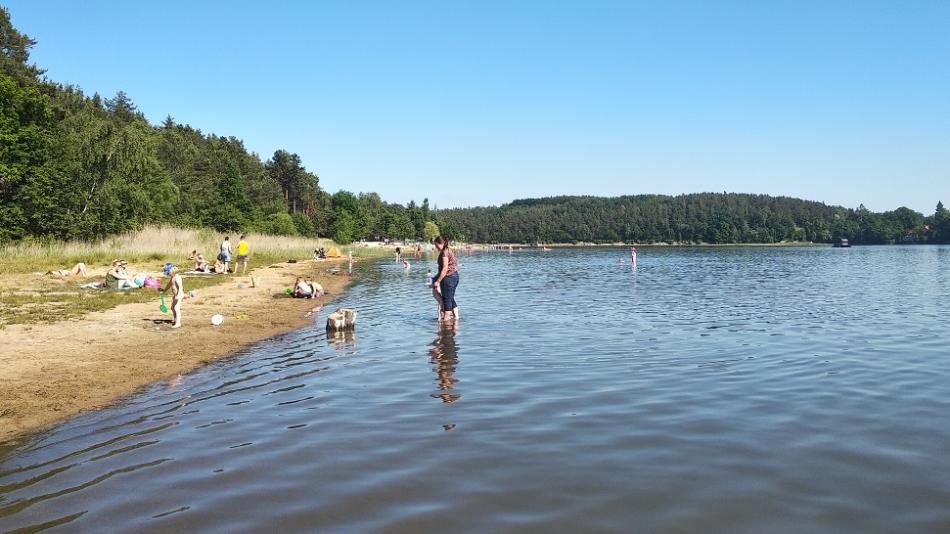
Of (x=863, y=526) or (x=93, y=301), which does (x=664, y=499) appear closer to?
(x=863, y=526)

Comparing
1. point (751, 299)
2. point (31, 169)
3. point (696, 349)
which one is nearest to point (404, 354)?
point (696, 349)

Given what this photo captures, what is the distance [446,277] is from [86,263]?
2181 centimetres

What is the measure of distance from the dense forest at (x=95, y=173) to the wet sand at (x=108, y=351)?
24.2m

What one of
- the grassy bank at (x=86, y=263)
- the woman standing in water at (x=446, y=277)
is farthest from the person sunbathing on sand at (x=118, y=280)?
the woman standing in water at (x=446, y=277)

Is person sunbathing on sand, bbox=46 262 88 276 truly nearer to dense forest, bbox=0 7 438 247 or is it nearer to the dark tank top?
dense forest, bbox=0 7 438 247

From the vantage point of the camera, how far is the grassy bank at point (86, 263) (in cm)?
1719

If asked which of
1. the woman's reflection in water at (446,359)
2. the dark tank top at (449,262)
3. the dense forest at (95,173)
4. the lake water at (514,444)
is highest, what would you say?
the dense forest at (95,173)

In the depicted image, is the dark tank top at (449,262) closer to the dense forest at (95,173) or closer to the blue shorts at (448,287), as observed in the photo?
the blue shorts at (448,287)

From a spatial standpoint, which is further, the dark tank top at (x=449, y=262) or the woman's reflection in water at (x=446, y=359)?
the dark tank top at (x=449, y=262)

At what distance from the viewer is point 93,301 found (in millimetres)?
18609

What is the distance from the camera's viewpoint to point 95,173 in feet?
145

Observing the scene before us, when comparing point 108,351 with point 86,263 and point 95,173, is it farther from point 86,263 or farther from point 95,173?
point 95,173

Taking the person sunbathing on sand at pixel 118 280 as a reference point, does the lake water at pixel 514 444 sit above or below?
below

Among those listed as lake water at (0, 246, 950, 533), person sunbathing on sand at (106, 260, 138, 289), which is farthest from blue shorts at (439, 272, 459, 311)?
person sunbathing on sand at (106, 260, 138, 289)
